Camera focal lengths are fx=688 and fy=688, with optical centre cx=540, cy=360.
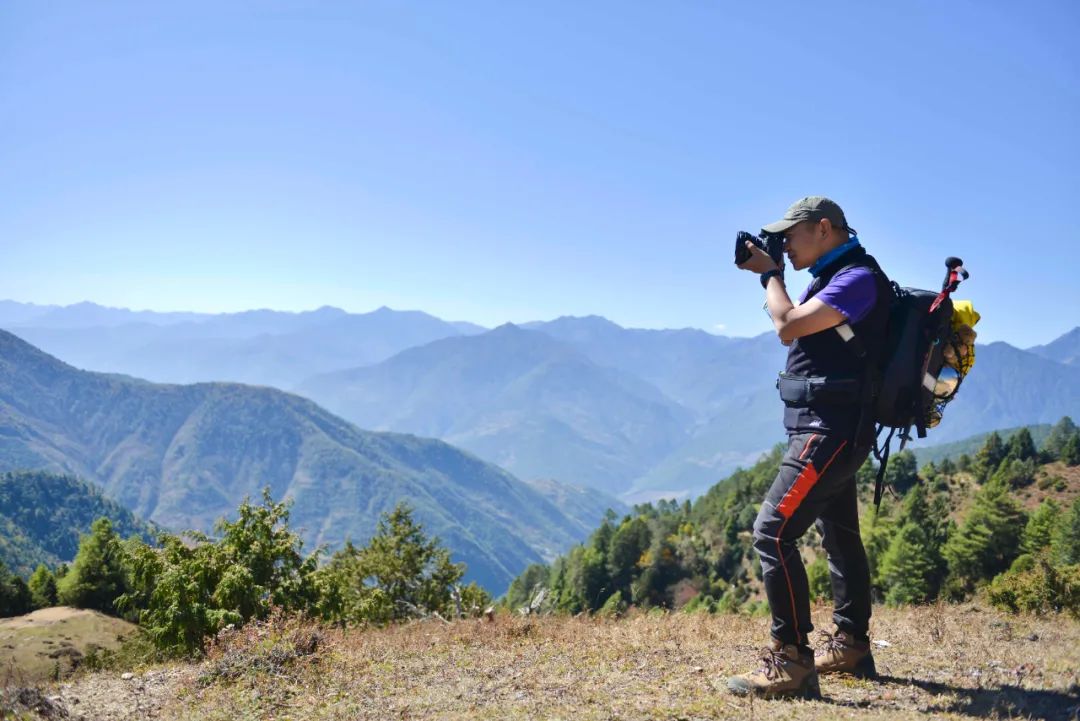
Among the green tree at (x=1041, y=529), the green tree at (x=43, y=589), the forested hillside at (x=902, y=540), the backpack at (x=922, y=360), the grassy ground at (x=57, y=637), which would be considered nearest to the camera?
the backpack at (x=922, y=360)

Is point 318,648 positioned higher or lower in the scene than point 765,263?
lower

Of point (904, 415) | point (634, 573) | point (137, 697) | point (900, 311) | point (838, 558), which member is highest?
point (900, 311)

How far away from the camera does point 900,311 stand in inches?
188

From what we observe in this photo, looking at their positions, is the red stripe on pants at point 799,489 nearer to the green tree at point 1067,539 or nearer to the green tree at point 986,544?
the green tree at point 1067,539

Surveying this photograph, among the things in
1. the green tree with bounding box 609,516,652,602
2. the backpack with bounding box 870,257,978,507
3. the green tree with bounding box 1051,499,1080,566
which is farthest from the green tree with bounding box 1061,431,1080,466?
the backpack with bounding box 870,257,978,507

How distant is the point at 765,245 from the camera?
498cm

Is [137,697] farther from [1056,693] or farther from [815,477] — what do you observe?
[1056,693]

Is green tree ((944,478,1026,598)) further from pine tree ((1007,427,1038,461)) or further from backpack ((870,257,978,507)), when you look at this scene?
backpack ((870,257,978,507))

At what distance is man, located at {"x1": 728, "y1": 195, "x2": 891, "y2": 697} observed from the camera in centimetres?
457

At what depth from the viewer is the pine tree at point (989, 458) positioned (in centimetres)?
6947

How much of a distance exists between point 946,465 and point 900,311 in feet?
284

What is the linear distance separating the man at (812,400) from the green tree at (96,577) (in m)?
23.5

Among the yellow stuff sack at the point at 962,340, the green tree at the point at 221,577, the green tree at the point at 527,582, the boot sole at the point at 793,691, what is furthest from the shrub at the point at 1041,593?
the green tree at the point at 527,582

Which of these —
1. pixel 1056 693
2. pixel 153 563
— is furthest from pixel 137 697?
pixel 1056 693
